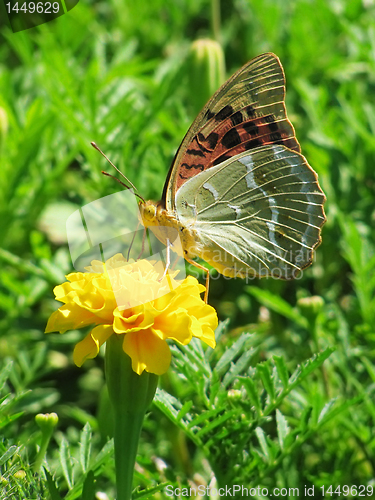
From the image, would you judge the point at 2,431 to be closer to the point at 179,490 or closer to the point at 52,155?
the point at 179,490

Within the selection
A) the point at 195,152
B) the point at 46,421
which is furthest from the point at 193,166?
the point at 46,421

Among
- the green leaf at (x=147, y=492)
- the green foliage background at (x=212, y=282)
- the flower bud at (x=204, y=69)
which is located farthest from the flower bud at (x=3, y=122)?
the green leaf at (x=147, y=492)

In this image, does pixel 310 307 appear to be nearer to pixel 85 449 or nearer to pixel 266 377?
pixel 266 377

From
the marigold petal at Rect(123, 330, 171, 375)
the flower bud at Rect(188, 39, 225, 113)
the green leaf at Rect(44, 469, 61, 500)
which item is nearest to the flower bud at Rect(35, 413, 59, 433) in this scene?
the green leaf at Rect(44, 469, 61, 500)

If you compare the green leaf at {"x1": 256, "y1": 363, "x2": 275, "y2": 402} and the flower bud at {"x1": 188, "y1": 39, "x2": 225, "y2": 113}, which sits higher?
the flower bud at {"x1": 188, "y1": 39, "x2": 225, "y2": 113}

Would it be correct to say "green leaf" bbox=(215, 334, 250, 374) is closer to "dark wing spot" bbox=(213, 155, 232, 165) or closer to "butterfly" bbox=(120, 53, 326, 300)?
"butterfly" bbox=(120, 53, 326, 300)

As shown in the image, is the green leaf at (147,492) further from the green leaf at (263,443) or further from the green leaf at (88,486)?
the green leaf at (263,443)
